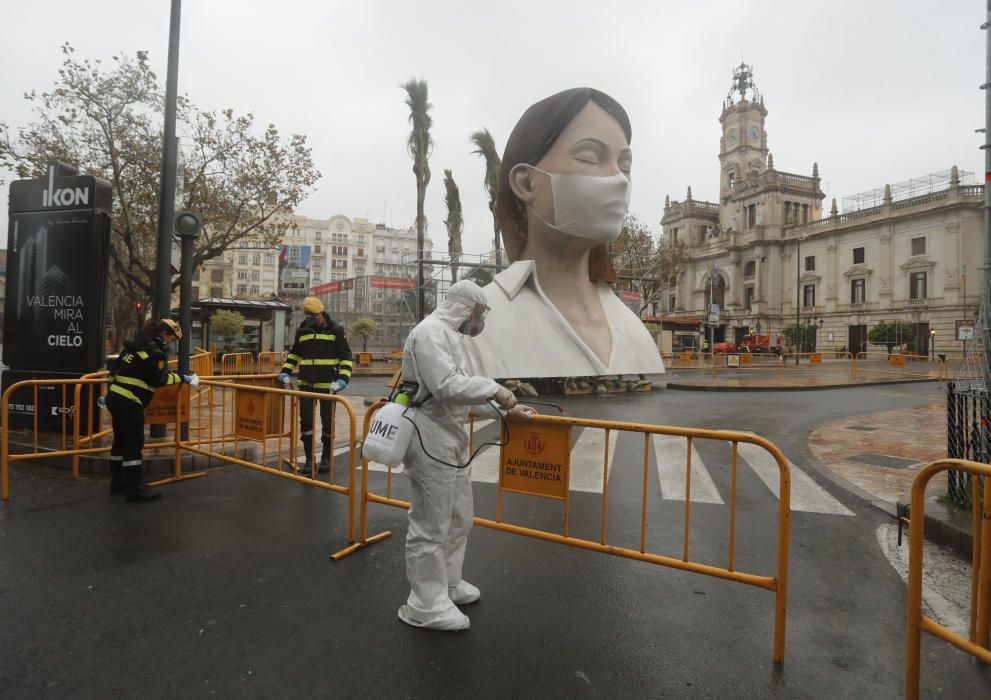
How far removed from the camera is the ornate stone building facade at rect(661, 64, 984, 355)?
40688mm

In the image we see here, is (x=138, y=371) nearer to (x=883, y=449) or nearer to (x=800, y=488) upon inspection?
(x=800, y=488)

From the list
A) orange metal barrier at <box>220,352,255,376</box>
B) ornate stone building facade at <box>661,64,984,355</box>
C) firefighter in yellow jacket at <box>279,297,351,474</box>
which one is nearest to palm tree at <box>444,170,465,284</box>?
orange metal barrier at <box>220,352,255,376</box>

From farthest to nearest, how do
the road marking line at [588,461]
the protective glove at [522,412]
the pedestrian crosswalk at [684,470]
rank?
the road marking line at [588,461]
the pedestrian crosswalk at [684,470]
the protective glove at [522,412]

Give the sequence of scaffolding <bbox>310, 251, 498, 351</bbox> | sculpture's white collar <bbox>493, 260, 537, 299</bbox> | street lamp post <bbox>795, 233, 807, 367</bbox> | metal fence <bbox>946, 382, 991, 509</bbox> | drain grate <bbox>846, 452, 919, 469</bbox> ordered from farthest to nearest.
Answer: street lamp post <bbox>795, 233, 807, 367</bbox> → scaffolding <bbox>310, 251, 498, 351</bbox> → sculpture's white collar <bbox>493, 260, 537, 299</bbox> → drain grate <bbox>846, 452, 919, 469</bbox> → metal fence <bbox>946, 382, 991, 509</bbox>

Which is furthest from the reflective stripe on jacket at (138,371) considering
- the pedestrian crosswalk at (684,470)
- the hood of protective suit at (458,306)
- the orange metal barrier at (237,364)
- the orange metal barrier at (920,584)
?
the orange metal barrier at (237,364)

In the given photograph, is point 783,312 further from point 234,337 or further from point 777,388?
point 234,337

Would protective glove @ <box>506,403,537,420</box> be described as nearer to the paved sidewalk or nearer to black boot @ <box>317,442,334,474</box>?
the paved sidewalk

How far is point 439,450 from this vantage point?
2920mm

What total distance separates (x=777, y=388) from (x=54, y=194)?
1749cm

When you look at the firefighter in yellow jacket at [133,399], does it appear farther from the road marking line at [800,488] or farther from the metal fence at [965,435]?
the metal fence at [965,435]

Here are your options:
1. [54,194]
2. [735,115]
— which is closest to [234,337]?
[54,194]

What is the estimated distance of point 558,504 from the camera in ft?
A: 16.9

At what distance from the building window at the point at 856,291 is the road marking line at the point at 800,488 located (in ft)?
161

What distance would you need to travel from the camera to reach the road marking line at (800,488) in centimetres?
511
